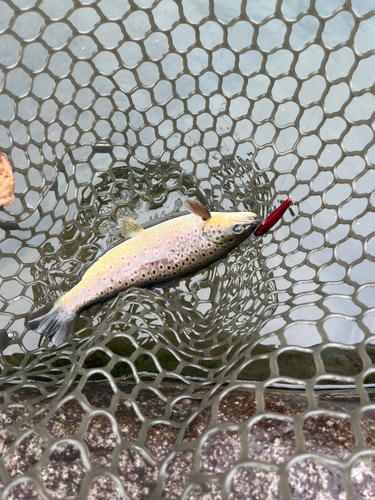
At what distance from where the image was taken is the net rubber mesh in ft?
4.64

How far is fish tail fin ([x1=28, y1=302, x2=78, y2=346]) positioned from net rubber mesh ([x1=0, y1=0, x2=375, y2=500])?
0.16 m

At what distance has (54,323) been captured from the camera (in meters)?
2.16

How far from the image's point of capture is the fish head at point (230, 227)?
204 cm

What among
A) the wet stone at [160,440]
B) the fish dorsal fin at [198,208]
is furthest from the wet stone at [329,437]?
the fish dorsal fin at [198,208]

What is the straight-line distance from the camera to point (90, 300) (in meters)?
2.16

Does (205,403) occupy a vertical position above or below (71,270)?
below

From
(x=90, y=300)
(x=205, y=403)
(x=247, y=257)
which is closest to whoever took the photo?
(x=205, y=403)

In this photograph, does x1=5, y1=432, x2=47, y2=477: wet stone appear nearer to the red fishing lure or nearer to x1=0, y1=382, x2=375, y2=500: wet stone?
x1=0, y1=382, x2=375, y2=500: wet stone

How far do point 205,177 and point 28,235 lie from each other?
1.21 m

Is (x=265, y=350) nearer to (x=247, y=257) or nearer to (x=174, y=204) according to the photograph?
(x=247, y=257)

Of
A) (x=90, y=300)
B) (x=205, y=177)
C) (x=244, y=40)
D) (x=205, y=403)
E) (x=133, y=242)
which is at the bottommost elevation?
(x=205, y=403)

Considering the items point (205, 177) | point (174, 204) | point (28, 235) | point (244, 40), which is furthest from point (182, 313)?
point (244, 40)

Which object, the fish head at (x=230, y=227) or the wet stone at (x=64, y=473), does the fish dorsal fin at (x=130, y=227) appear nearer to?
the fish head at (x=230, y=227)

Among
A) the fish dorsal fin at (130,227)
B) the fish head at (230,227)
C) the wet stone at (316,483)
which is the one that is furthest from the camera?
the fish dorsal fin at (130,227)
